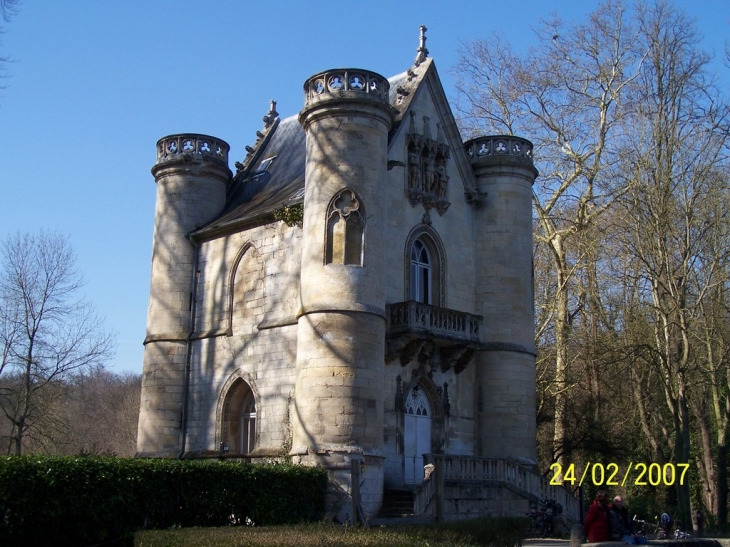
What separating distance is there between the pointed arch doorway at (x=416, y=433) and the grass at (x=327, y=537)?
6.06 m

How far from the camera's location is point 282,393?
22281mm

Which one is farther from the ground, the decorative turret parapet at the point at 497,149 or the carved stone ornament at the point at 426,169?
the decorative turret parapet at the point at 497,149

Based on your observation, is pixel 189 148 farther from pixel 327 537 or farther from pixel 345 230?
pixel 327 537

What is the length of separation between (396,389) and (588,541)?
9.98 meters

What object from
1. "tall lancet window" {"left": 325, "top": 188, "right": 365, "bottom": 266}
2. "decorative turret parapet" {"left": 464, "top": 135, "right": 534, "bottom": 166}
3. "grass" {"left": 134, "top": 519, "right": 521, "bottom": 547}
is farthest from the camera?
"decorative turret parapet" {"left": 464, "top": 135, "right": 534, "bottom": 166}

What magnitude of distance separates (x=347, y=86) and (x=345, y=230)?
11.9ft

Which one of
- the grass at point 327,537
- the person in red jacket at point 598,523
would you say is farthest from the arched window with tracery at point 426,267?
the person in red jacket at point 598,523

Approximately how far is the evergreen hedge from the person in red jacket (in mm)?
7434

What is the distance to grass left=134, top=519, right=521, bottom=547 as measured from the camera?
1135cm

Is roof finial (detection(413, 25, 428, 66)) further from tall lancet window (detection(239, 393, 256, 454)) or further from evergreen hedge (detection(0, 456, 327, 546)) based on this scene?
evergreen hedge (detection(0, 456, 327, 546))

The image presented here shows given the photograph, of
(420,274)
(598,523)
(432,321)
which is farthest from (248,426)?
(598,523)

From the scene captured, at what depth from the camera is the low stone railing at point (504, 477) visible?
66.8 ft
